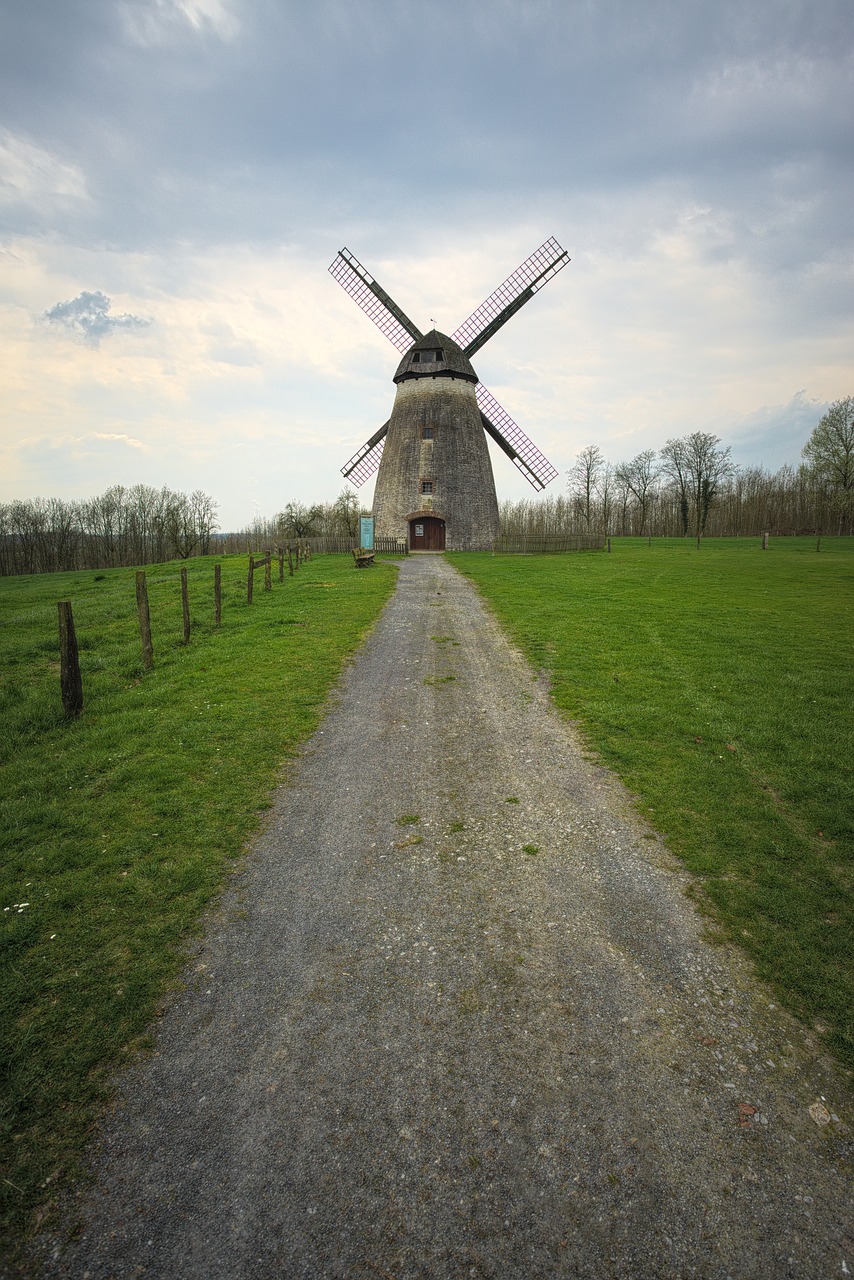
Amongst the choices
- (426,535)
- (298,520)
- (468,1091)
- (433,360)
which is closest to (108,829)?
(468,1091)

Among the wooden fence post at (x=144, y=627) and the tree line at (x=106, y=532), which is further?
the tree line at (x=106, y=532)

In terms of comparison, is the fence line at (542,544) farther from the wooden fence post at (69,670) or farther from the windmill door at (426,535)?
the wooden fence post at (69,670)

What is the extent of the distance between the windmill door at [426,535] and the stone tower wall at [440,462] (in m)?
0.62

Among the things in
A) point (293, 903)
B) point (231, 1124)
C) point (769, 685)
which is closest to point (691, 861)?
point (293, 903)

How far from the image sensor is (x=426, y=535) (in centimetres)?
4350

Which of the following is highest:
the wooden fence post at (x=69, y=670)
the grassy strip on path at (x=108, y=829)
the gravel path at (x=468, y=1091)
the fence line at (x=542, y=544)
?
the fence line at (x=542, y=544)

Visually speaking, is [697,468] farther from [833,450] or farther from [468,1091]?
[468,1091]

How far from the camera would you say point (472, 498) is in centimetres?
4288

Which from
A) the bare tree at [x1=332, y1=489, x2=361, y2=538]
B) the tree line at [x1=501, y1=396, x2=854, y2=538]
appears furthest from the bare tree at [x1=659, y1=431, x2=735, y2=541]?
the bare tree at [x1=332, y1=489, x2=361, y2=538]

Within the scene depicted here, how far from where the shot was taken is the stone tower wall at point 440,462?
4166 centimetres

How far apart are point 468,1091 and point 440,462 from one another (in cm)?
4116

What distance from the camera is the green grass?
5.04 m

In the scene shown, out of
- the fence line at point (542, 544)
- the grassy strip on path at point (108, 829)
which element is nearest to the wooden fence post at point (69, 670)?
the grassy strip on path at point (108, 829)

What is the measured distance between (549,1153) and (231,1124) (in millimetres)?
1863
